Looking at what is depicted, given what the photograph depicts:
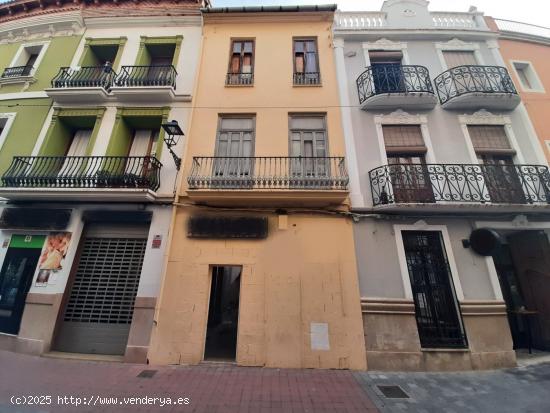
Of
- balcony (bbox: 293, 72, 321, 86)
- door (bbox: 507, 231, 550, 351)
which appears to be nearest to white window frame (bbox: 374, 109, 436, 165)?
balcony (bbox: 293, 72, 321, 86)

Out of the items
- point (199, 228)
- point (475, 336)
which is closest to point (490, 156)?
point (475, 336)

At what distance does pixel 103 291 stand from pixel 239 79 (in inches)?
333

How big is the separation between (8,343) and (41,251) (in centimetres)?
251

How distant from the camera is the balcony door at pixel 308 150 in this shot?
7002 millimetres

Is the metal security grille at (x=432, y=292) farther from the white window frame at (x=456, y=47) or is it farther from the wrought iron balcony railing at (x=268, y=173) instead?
the white window frame at (x=456, y=47)

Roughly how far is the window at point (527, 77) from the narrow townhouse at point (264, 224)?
7.18 metres

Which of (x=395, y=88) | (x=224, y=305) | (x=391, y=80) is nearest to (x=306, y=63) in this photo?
(x=391, y=80)

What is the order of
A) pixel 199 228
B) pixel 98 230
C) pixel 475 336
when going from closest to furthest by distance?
1. pixel 475 336
2. pixel 199 228
3. pixel 98 230

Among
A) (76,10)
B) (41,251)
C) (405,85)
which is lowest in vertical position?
(41,251)

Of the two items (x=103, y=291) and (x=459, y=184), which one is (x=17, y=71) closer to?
(x=103, y=291)

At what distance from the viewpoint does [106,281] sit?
6918 mm

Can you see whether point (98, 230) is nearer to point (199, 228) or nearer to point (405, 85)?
point (199, 228)

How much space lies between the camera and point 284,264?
6.52 metres

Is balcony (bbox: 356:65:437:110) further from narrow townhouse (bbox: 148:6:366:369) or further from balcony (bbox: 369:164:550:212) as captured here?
balcony (bbox: 369:164:550:212)
